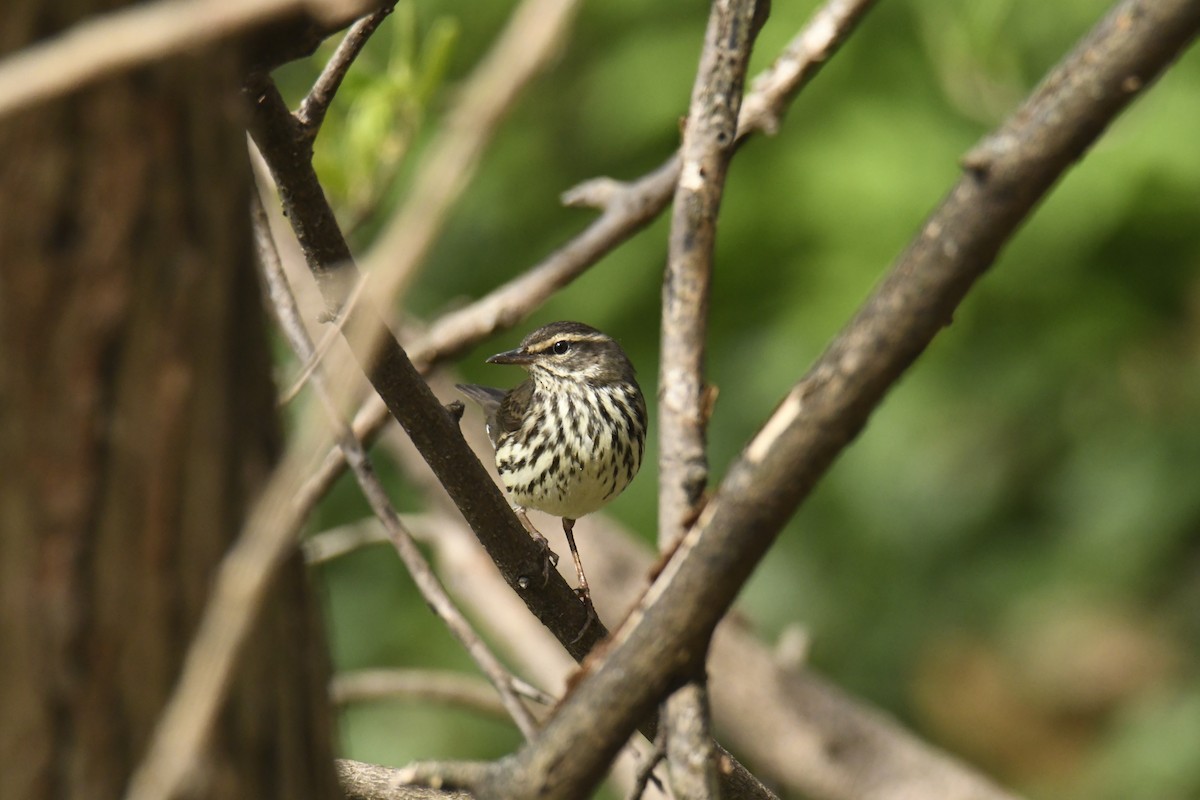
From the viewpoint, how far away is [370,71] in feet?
13.8

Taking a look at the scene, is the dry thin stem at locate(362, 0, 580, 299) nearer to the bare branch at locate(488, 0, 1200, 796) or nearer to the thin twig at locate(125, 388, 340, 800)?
Result: the thin twig at locate(125, 388, 340, 800)

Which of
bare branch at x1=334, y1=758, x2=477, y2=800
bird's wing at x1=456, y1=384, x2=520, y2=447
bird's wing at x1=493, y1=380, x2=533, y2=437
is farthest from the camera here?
bird's wing at x1=456, y1=384, x2=520, y2=447

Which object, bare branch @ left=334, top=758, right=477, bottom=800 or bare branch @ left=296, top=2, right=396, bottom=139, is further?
bare branch @ left=334, top=758, right=477, bottom=800

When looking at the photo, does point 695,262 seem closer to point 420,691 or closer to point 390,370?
point 390,370

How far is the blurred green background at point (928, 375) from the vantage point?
5.48 meters

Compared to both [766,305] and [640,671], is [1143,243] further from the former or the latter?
[640,671]

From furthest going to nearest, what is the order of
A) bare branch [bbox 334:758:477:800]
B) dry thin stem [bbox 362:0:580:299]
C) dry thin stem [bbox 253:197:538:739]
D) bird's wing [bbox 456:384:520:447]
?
bird's wing [bbox 456:384:520:447]
bare branch [bbox 334:758:477:800]
dry thin stem [bbox 253:197:538:739]
dry thin stem [bbox 362:0:580:299]

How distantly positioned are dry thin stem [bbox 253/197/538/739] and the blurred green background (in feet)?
9.44

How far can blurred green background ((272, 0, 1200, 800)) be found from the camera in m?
5.48

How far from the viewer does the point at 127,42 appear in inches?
34.6

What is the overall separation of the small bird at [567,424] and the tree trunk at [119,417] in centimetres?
268

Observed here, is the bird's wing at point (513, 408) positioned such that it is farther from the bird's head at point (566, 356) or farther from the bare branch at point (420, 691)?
the bare branch at point (420, 691)

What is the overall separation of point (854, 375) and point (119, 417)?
25.3 inches

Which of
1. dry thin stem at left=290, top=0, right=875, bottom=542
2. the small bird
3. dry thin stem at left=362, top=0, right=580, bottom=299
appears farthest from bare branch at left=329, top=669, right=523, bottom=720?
dry thin stem at left=362, top=0, right=580, bottom=299
